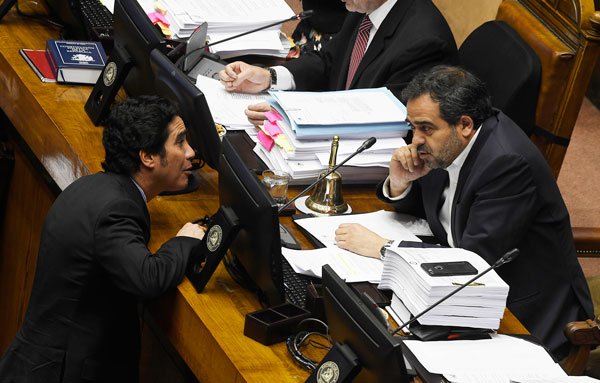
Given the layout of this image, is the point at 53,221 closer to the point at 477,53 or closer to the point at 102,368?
the point at 102,368

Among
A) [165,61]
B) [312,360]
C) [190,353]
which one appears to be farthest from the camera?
[165,61]

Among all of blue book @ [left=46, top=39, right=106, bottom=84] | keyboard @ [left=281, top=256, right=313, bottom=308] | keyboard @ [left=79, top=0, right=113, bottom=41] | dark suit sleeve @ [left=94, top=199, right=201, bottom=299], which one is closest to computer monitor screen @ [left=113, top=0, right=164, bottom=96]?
blue book @ [left=46, top=39, right=106, bottom=84]

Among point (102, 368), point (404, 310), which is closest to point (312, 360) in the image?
point (404, 310)

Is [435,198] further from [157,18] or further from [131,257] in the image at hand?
[157,18]

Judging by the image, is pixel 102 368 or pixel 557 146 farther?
pixel 557 146

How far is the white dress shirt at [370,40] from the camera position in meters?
3.61

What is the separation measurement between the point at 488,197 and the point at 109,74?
4.31 ft

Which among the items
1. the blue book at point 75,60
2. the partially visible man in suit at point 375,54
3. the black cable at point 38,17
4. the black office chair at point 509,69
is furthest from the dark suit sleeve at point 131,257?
the black cable at point 38,17

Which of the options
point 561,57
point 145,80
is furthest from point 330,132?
point 561,57

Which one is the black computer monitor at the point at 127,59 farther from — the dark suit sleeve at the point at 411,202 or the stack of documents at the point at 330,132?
the dark suit sleeve at the point at 411,202

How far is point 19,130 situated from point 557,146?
1.82 metres

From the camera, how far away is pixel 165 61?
10.0ft

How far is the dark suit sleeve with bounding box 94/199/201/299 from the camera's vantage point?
2.54 m

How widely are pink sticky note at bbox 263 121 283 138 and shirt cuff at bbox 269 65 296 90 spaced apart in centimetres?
48
